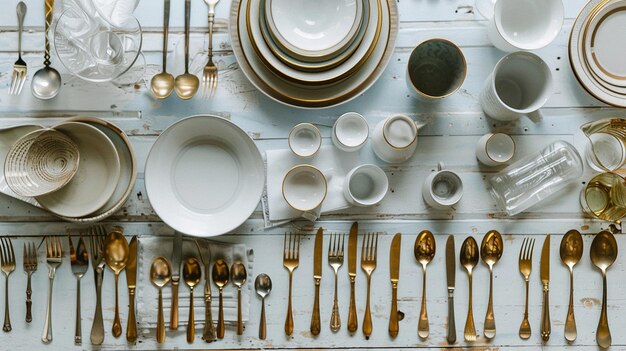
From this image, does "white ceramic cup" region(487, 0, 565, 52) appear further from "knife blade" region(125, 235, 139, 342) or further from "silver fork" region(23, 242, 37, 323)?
"silver fork" region(23, 242, 37, 323)

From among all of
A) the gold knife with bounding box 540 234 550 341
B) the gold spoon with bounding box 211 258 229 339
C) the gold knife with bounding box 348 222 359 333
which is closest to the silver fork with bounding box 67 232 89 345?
the gold spoon with bounding box 211 258 229 339

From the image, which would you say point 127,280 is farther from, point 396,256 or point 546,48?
point 546,48

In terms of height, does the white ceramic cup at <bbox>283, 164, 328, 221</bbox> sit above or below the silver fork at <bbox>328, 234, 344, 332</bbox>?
above

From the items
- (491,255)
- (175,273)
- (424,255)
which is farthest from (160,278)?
(491,255)

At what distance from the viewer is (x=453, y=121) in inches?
42.6

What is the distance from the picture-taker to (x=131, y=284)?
3.40ft

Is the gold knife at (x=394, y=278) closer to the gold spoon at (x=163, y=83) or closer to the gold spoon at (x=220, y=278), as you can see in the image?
the gold spoon at (x=220, y=278)

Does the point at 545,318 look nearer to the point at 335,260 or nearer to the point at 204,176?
the point at 335,260

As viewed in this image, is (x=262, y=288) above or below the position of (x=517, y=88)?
A: below

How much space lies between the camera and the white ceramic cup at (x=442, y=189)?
3.40 ft

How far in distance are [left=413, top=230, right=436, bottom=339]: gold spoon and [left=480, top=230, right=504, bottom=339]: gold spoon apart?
0.10 m

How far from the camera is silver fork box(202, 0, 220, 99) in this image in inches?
41.0

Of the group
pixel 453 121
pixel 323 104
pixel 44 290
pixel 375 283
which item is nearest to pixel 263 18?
pixel 323 104

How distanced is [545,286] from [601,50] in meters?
0.47
